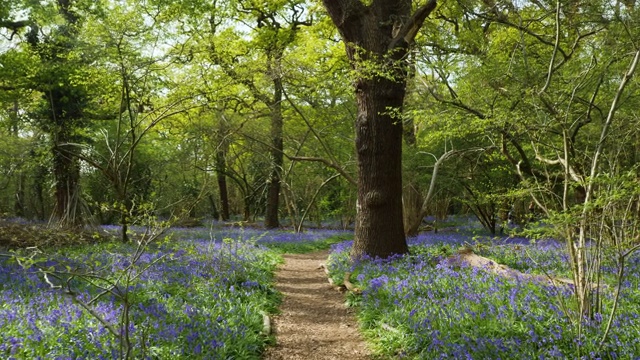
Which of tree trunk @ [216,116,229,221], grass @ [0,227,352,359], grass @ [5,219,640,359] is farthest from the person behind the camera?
tree trunk @ [216,116,229,221]

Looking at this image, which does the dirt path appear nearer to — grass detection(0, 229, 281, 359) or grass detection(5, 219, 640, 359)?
grass detection(5, 219, 640, 359)

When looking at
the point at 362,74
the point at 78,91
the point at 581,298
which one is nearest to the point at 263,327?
the point at 581,298

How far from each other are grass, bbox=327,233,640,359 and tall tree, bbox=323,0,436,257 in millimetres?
1451

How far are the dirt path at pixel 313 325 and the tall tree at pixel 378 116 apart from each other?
1.53m

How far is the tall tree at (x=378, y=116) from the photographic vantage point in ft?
31.6

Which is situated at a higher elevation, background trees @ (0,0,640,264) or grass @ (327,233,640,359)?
background trees @ (0,0,640,264)

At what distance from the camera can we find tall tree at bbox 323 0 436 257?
9.62 m

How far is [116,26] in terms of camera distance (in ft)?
36.6

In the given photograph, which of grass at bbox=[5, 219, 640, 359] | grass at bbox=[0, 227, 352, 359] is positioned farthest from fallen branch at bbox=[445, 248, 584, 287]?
grass at bbox=[0, 227, 352, 359]

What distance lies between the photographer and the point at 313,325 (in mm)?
7125

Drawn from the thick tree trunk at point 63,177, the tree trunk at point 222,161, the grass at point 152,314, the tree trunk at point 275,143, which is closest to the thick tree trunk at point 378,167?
Answer: the grass at point 152,314

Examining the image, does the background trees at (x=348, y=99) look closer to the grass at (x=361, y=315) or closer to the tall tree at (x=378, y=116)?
the tall tree at (x=378, y=116)

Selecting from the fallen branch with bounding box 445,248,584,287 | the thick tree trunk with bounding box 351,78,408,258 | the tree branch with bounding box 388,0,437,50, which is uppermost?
the tree branch with bounding box 388,0,437,50

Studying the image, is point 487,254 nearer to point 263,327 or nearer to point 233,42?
point 263,327
